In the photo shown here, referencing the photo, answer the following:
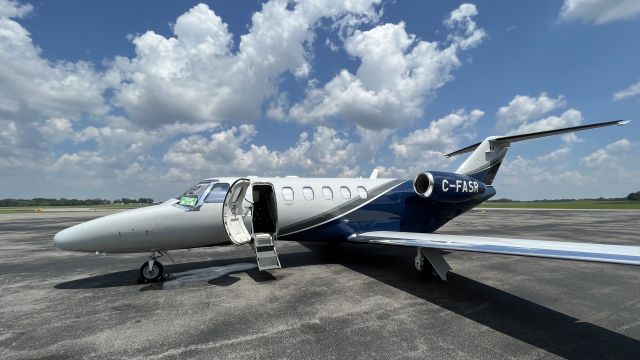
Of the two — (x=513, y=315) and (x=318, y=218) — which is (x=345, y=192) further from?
(x=513, y=315)

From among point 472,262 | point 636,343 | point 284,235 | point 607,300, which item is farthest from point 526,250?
point 284,235

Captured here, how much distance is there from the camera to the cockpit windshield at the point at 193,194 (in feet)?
26.0

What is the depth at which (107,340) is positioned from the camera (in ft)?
15.2

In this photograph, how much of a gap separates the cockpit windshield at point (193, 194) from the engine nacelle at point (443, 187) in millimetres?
6204

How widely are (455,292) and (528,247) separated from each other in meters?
2.00

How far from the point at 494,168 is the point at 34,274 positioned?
15.0m

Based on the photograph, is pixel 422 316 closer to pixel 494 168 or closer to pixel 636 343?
pixel 636 343

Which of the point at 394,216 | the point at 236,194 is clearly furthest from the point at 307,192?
the point at 394,216

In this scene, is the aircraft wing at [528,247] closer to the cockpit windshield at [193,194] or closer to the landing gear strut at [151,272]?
the cockpit windshield at [193,194]

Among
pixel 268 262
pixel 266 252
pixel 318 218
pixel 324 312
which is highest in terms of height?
pixel 318 218

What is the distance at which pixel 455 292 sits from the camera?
682cm

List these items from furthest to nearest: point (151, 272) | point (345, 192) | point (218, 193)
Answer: point (345, 192) → point (218, 193) → point (151, 272)

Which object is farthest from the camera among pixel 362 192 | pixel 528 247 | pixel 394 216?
pixel 394 216

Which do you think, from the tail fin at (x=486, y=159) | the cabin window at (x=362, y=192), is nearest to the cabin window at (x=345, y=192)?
the cabin window at (x=362, y=192)
